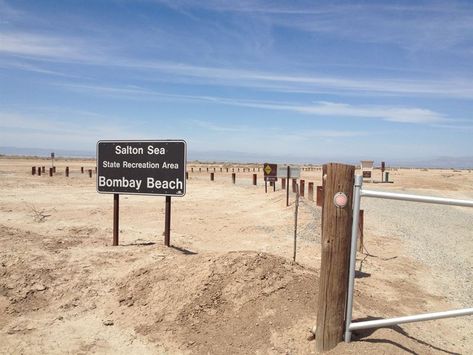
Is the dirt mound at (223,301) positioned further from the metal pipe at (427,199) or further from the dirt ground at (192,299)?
the metal pipe at (427,199)

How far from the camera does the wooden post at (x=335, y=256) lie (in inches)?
162

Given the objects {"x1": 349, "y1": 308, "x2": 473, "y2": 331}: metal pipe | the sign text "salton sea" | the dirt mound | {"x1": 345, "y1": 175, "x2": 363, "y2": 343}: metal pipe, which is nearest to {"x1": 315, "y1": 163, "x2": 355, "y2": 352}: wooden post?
{"x1": 345, "y1": 175, "x2": 363, "y2": 343}: metal pipe

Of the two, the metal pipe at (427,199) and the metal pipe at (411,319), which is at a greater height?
the metal pipe at (427,199)

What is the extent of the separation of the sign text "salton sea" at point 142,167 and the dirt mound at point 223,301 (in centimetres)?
212

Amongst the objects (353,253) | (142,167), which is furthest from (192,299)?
(142,167)

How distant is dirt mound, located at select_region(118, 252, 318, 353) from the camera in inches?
186

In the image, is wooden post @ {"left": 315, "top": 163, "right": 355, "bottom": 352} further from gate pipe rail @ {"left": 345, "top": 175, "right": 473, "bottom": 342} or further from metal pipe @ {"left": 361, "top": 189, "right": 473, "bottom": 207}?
metal pipe @ {"left": 361, "top": 189, "right": 473, "bottom": 207}

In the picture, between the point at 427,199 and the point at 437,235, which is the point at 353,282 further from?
the point at 437,235

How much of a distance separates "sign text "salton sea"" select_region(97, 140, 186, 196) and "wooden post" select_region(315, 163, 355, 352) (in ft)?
13.4

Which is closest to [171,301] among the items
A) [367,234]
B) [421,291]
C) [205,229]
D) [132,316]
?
[132,316]

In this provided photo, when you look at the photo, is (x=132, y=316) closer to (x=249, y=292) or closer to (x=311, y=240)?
(x=249, y=292)

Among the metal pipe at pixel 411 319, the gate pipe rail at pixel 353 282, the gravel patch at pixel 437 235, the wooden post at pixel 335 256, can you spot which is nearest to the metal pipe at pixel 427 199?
the gate pipe rail at pixel 353 282

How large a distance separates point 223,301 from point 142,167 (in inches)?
146

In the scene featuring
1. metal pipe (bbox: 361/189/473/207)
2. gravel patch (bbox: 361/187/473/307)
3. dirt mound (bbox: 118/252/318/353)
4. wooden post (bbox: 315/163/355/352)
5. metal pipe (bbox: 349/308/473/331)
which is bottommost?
gravel patch (bbox: 361/187/473/307)
